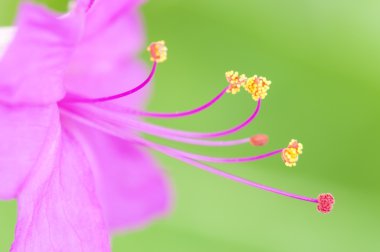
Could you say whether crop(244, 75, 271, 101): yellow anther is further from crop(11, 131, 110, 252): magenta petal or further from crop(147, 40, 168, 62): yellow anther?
crop(11, 131, 110, 252): magenta petal

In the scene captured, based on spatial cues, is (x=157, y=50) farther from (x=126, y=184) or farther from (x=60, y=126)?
(x=126, y=184)

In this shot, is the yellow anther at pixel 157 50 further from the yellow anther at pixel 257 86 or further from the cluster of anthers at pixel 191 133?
the yellow anther at pixel 257 86

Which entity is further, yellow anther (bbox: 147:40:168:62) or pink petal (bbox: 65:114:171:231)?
pink petal (bbox: 65:114:171:231)

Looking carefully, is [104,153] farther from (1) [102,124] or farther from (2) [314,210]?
(2) [314,210]

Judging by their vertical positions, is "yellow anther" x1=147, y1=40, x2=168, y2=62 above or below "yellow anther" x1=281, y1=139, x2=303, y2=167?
above

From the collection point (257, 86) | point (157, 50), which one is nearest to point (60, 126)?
point (157, 50)

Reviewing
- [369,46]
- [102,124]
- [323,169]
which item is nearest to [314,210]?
[323,169]

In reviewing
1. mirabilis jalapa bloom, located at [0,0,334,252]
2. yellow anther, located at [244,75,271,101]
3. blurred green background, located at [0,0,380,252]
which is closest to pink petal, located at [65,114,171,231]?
mirabilis jalapa bloom, located at [0,0,334,252]
